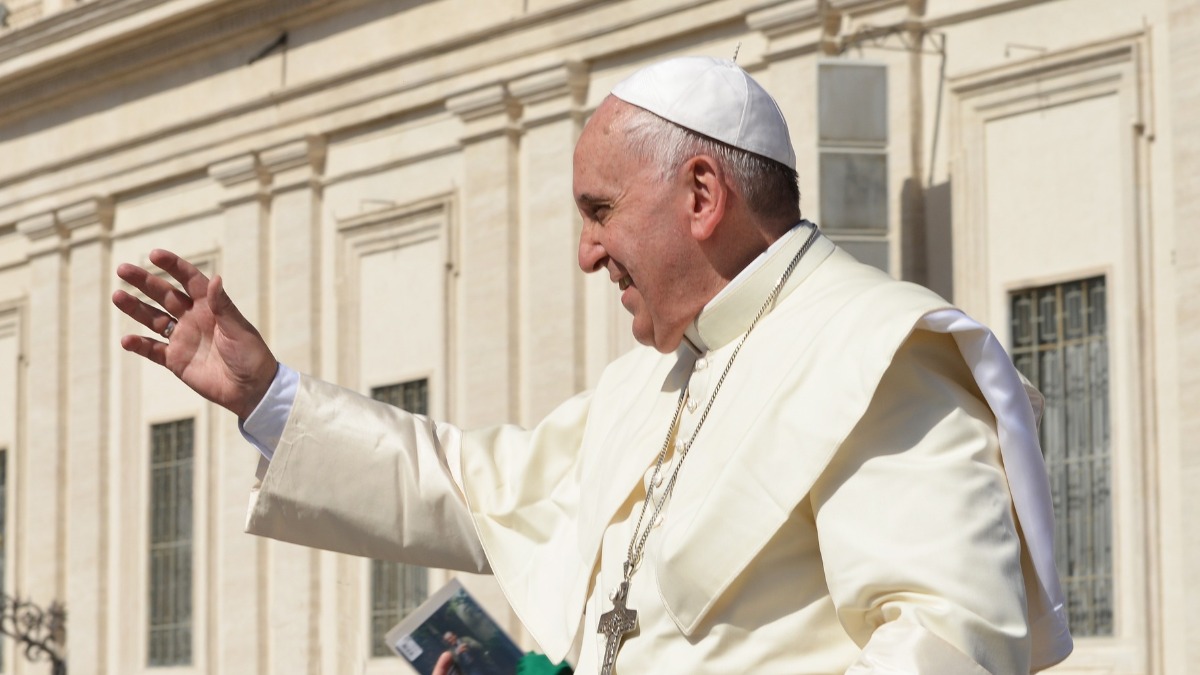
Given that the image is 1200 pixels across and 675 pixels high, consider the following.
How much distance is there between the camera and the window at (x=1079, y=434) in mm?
11242

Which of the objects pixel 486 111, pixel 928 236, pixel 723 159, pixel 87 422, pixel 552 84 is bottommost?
pixel 87 422

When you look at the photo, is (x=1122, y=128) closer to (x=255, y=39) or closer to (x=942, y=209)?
(x=942, y=209)

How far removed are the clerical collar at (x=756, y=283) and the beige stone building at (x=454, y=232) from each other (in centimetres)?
823

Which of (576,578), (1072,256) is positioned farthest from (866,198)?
(576,578)

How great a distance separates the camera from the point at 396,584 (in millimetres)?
16125

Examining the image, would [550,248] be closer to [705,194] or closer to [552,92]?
[552,92]

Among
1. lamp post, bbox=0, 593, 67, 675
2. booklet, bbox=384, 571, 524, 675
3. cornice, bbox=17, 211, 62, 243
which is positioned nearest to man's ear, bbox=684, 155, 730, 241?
booklet, bbox=384, 571, 524, 675

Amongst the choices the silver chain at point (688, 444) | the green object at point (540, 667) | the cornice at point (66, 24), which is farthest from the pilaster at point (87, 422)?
the silver chain at point (688, 444)

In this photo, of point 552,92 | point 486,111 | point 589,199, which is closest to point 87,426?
point 486,111

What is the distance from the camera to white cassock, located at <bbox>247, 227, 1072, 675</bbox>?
8.09ft

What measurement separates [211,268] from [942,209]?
7515mm

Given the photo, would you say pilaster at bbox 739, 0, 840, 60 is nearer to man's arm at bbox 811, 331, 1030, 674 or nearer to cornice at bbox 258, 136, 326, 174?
cornice at bbox 258, 136, 326, 174

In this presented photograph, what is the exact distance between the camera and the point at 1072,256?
11.6m

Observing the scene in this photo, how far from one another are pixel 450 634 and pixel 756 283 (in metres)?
2.29
